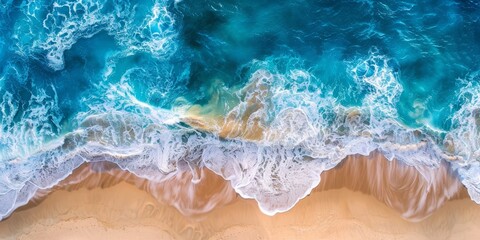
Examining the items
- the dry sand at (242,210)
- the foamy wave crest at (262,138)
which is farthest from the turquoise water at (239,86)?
the dry sand at (242,210)

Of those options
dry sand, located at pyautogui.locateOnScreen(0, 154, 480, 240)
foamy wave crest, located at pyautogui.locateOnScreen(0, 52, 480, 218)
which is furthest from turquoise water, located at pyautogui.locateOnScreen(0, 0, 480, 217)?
dry sand, located at pyautogui.locateOnScreen(0, 154, 480, 240)

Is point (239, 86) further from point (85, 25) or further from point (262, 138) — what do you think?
point (85, 25)

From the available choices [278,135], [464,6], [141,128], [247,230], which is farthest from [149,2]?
[464,6]

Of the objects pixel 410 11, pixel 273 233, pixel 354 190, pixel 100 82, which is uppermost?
pixel 410 11

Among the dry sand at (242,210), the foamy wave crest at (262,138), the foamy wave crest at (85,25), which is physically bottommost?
the dry sand at (242,210)

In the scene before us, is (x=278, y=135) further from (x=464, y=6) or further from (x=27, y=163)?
(x=27, y=163)

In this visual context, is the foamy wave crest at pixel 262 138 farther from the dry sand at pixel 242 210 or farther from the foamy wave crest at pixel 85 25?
the foamy wave crest at pixel 85 25
